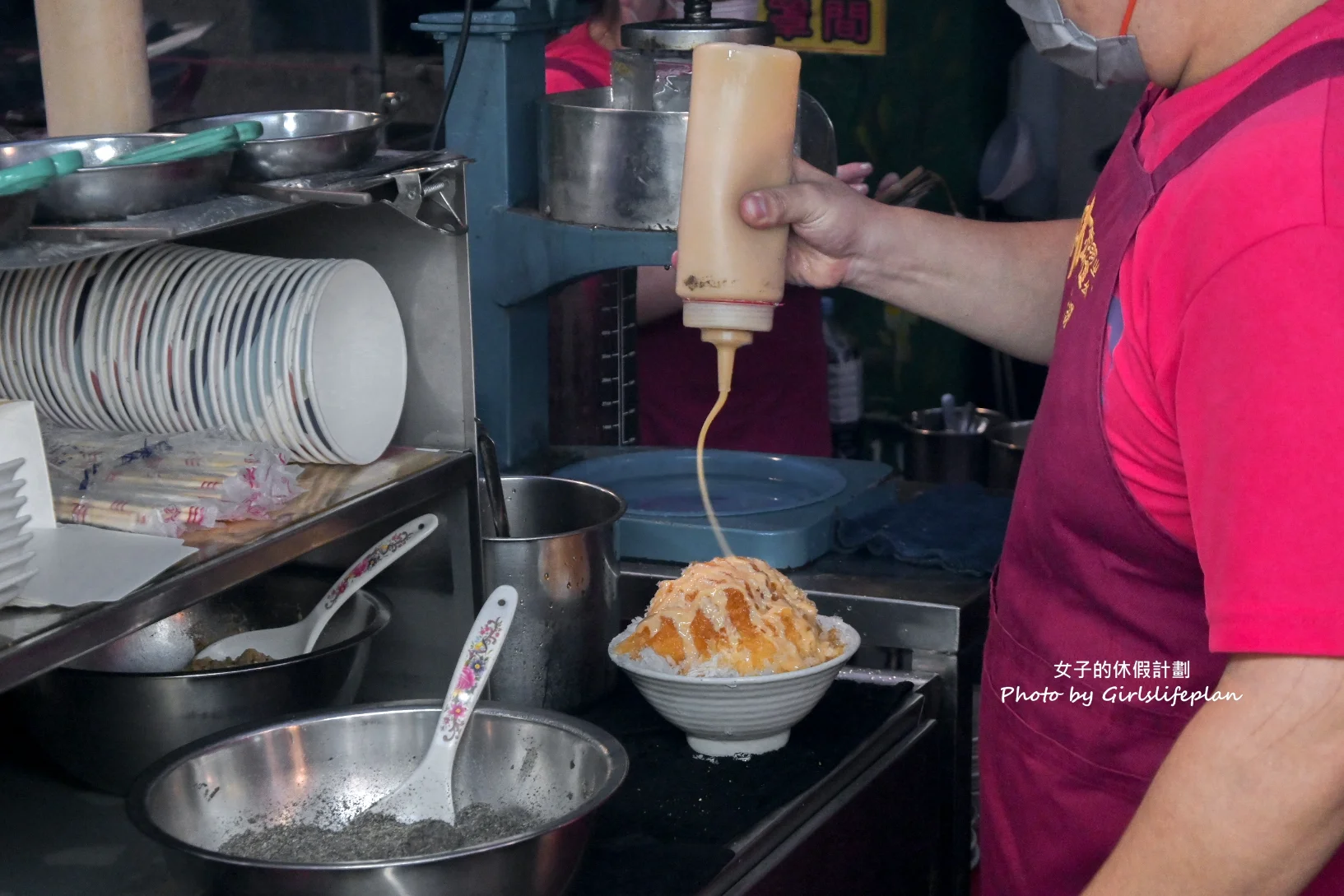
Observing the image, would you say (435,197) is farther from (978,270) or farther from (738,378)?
(738,378)

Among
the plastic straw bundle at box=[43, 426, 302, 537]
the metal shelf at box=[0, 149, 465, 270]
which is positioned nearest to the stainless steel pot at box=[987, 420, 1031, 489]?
the metal shelf at box=[0, 149, 465, 270]

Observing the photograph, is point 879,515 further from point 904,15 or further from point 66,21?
point 904,15

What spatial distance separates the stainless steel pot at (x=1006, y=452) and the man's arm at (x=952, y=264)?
7.24 ft

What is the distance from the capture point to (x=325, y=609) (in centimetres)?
153

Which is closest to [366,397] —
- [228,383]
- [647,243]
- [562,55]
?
[228,383]

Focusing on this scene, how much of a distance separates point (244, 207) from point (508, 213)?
835 millimetres

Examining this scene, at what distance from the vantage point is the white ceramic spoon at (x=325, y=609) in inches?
59.1

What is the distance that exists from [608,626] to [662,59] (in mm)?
749

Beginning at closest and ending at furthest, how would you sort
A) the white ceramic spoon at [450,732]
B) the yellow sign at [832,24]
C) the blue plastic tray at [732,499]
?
the white ceramic spoon at [450,732] → the blue plastic tray at [732,499] → the yellow sign at [832,24]

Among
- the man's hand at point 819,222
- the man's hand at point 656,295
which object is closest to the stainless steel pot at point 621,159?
the man's hand at point 819,222

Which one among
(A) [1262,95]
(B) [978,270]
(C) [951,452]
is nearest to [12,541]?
(A) [1262,95]

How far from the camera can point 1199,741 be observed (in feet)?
3.01

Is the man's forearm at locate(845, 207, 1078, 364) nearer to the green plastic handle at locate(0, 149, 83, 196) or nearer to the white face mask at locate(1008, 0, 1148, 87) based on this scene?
the white face mask at locate(1008, 0, 1148, 87)

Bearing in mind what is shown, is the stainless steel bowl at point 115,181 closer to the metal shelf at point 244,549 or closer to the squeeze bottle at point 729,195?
the metal shelf at point 244,549
